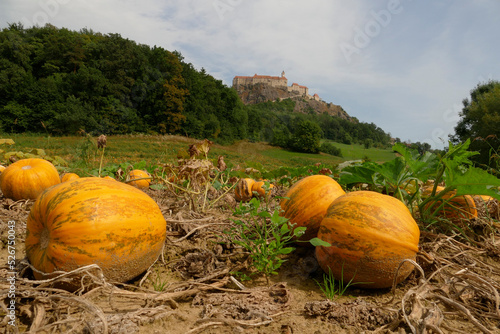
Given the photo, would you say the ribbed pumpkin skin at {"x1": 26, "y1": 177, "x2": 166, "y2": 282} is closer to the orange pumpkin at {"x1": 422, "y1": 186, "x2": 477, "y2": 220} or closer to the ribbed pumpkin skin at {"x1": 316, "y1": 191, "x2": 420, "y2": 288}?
the ribbed pumpkin skin at {"x1": 316, "y1": 191, "x2": 420, "y2": 288}

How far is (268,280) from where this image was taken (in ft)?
7.17

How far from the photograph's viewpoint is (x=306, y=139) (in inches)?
3046

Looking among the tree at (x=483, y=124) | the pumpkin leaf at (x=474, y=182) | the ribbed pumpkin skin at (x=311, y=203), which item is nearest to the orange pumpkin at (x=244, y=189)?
the ribbed pumpkin skin at (x=311, y=203)

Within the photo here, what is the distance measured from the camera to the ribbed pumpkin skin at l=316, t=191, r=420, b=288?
196 centimetres

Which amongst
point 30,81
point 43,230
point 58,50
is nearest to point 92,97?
point 30,81

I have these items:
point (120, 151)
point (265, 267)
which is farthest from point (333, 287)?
point (120, 151)

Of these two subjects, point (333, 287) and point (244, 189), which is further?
point (244, 189)

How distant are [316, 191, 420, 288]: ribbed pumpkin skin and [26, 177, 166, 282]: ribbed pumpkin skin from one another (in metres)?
1.35

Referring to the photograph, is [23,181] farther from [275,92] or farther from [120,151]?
[275,92]

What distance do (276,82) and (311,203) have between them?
173651 millimetres

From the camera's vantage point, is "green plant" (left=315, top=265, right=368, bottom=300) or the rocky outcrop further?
the rocky outcrop

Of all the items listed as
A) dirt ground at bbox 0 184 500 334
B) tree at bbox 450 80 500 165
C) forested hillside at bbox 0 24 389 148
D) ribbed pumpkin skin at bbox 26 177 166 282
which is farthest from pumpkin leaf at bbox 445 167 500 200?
forested hillside at bbox 0 24 389 148

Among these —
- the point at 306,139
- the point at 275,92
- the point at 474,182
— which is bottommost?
the point at 474,182

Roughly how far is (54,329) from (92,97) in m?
55.1
